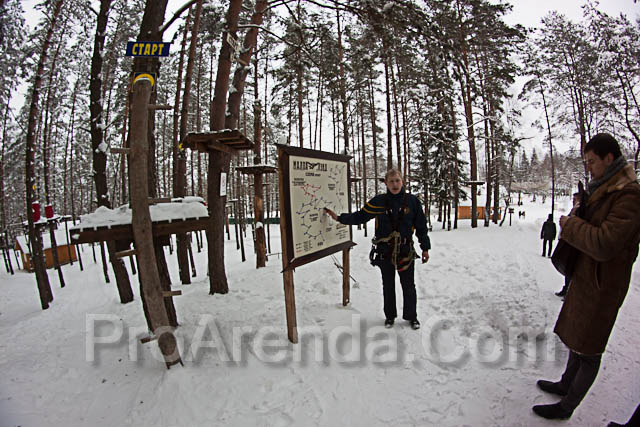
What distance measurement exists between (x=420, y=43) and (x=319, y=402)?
16.3 feet

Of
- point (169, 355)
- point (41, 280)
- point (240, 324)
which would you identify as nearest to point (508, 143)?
point (240, 324)

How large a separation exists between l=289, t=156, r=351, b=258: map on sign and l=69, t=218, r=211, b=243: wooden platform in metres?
1.17

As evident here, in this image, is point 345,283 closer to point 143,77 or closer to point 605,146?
point 605,146

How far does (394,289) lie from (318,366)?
1.44m

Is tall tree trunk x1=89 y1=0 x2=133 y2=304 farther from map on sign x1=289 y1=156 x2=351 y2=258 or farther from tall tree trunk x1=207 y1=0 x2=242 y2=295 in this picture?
map on sign x1=289 y1=156 x2=351 y2=258

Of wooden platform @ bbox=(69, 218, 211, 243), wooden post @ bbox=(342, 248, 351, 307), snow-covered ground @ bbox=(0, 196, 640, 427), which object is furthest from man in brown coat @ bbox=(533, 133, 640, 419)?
wooden platform @ bbox=(69, 218, 211, 243)

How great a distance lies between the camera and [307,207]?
155 inches

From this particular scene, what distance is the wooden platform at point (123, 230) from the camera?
2.80m

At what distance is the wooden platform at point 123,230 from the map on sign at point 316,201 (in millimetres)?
1173

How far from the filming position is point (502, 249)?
29.8ft

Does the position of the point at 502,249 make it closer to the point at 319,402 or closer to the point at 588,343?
the point at 588,343

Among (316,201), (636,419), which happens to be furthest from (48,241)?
(636,419)

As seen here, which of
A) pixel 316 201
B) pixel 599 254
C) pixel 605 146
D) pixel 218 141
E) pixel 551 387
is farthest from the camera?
pixel 218 141

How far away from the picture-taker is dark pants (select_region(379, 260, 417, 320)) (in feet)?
13.0
